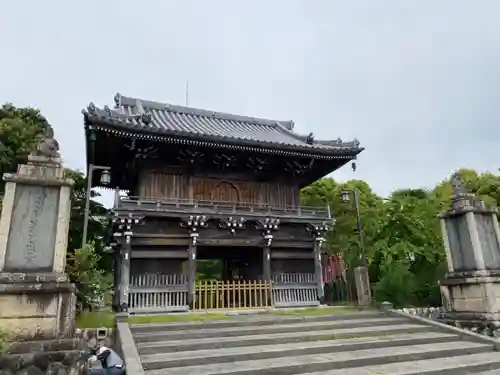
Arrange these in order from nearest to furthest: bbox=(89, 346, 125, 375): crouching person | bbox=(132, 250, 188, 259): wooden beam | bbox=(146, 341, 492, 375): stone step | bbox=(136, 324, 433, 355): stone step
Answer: bbox=(89, 346, 125, 375): crouching person → bbox=(146, 341, 492, 375): stone step → bbox=(136, 324, 433, 355): stone step → bbox=(132, 250, 188, 259): wooden beam

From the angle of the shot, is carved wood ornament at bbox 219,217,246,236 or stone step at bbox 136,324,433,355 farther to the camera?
carved wood ornament at bbox 219,217,246,236

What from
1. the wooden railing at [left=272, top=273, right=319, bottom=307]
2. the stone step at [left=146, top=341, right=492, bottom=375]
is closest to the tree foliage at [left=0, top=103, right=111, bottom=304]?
the wooden railing at [left=272, top=273, right=319, bottom=307]

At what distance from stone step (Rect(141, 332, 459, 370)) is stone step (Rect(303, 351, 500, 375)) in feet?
3.49

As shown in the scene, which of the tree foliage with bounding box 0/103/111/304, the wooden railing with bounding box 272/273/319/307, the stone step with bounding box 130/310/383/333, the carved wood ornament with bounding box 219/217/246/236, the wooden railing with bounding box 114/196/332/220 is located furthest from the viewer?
the tree foliage with bounding box 0/103/111/304

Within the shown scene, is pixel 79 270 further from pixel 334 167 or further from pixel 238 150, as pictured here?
pixel 334 167

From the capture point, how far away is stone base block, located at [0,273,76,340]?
22.4ft

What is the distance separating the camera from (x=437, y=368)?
23.4 ft

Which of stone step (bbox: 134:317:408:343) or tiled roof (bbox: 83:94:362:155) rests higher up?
tiled roof (bbox: 83:94:362:155)

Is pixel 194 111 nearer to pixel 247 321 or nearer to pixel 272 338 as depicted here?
pixel 247 321

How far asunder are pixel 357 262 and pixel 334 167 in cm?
553

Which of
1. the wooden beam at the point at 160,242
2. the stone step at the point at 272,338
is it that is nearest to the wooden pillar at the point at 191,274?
the wooden beam at the point at 160,242

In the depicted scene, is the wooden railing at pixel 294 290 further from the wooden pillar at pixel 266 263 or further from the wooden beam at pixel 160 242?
the wooden beam at pixel 160 242

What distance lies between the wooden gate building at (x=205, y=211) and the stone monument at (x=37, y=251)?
537 centimetres

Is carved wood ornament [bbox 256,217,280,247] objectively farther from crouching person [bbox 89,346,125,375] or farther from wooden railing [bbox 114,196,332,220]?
crouching person [bbox 89,346,125,375]
